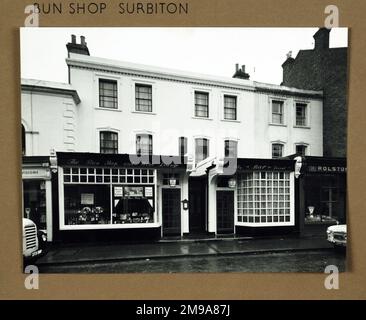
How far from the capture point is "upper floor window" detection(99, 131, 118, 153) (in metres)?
7.38

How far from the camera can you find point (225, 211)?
8.38 meters

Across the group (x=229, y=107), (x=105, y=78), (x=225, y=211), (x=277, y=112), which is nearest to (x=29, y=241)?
(x=105, y=78)

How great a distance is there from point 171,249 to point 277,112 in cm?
642

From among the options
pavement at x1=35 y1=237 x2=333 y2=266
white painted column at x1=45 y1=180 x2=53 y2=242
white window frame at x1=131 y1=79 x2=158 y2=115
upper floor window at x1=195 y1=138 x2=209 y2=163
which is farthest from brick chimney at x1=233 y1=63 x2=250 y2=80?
white painted column at x1=45 y1=180 x2=53 y2=242

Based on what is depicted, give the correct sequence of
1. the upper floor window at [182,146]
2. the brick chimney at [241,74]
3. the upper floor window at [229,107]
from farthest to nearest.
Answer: the upper floor window at [229,107], the upper floor window at [182,146], the brick chimney at [241,74]

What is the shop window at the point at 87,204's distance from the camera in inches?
A: 261

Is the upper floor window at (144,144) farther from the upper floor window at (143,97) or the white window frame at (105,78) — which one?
the white window frame at (105,78)

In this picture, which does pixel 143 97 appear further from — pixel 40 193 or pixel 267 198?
pixel 267 198

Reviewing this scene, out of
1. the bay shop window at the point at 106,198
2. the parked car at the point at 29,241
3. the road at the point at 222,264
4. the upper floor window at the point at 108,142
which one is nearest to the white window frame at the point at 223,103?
the bay shop window at the point at 106,198

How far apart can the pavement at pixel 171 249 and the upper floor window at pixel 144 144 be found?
3.03 meters

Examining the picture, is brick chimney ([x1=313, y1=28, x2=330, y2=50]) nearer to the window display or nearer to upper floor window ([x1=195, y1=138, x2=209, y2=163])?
upper floor window ([x1=195, y1=138, x2=209, y2=163])

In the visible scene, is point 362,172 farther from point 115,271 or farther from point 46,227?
point 46,227

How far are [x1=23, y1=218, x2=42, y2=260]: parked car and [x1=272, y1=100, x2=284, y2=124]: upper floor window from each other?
837 centimetres

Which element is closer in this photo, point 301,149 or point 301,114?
point 301,114
